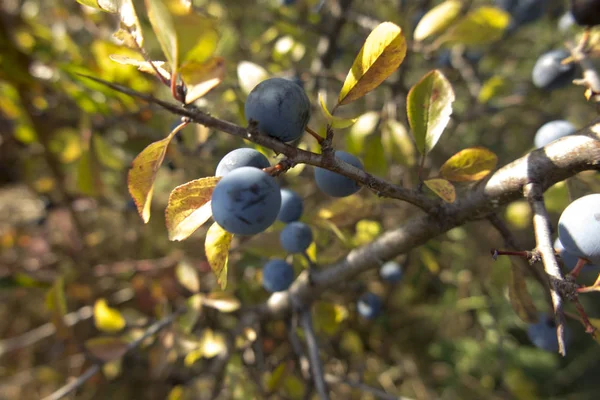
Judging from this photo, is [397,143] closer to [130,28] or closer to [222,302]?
[222,302]

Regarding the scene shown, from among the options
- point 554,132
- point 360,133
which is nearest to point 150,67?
point 360,133

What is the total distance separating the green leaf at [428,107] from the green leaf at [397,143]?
1.37 ft

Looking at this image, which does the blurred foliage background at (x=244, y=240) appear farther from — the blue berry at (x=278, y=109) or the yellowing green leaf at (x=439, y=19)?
the blue berry at (x=278, y=109)

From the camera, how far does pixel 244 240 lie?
124cm

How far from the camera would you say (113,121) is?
4.82 ft

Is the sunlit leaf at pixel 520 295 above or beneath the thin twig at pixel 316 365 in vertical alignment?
above

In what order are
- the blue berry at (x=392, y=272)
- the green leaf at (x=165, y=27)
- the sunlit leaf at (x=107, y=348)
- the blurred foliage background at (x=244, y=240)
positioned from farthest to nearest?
the blue berry at (x=392, y=272) < the blurred foliage background at (x=244, y=240) < the sunlit leaf at (x=107, y=348) < the green leaf at (x=165, y=27)

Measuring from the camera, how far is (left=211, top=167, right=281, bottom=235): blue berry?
486 millimetres

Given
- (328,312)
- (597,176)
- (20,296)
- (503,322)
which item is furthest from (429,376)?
(20,296)

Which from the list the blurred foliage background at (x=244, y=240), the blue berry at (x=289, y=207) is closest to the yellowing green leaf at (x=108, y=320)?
the blurred foliage background at (x=244, y=240)

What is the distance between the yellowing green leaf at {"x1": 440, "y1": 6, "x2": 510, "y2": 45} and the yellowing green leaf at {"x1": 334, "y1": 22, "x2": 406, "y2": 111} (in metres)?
0.61

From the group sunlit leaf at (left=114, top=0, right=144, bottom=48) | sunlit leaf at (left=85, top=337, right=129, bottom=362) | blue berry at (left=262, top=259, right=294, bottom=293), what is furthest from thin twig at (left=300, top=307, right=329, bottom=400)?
sunlit leaf at (left=114, top=0, right=144, bottom=48)

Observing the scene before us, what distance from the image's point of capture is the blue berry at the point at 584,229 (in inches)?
22.5

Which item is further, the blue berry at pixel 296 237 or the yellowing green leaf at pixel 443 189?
the blue berry at pixel 296 237
